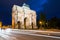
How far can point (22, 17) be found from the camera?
308 ft

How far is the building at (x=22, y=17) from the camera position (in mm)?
91250

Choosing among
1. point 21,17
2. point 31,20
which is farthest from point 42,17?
point 21,17

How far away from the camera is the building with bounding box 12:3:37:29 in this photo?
91.2m

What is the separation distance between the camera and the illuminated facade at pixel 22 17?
91.2 m

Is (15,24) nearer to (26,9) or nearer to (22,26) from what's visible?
(22,26)

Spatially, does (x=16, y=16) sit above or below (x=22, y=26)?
above

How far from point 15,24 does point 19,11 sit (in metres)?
Answer: 8.48

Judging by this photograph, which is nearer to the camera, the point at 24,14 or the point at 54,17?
the point at 24,14

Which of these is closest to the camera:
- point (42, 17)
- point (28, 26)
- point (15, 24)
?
point (15, 24)

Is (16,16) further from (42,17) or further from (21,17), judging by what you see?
(42,17)

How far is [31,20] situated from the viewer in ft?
326

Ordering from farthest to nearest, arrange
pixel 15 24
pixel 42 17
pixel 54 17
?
pixel 54 17 → pixel 42 17 → pixel 15 24

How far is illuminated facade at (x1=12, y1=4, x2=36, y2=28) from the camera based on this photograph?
9125 centimetres

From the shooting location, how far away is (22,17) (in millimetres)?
93938
